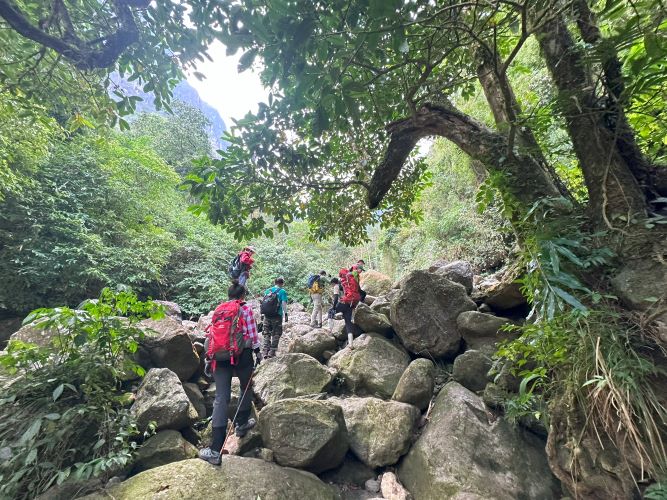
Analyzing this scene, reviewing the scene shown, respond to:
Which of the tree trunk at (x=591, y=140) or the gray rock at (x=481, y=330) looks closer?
the tree trunk at (x=591, y=140)

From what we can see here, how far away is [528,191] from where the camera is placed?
2891mm

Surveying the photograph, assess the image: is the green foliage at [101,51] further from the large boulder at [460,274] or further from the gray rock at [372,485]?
the large boulder at [460,274]

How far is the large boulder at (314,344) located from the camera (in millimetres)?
5836

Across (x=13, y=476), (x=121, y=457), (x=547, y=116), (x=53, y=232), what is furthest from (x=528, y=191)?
(x=53, y=232)

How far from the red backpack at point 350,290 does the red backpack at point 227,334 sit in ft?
9.69

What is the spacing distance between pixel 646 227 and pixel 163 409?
4.95m

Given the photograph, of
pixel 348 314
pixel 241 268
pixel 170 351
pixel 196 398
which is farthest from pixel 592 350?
pixel 170 351

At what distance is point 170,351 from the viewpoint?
4.54 m

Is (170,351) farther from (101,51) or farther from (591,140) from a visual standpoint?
(591,140)

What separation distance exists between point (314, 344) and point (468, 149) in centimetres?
438

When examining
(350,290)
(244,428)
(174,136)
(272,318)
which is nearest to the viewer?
(244,428)

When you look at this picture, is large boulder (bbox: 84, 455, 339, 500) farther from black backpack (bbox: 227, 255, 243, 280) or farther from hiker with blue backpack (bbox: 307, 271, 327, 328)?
hiker with blue backpack (bbox: 307, 271, 327, 328)

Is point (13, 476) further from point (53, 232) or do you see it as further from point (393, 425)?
point (53, 232)

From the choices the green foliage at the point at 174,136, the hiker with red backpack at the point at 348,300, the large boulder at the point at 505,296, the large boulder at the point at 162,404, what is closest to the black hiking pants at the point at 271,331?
the hiker with red backpack at the point at 348,300
